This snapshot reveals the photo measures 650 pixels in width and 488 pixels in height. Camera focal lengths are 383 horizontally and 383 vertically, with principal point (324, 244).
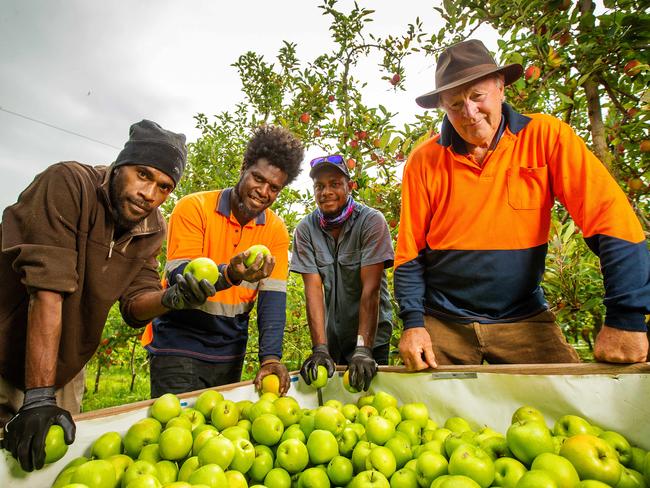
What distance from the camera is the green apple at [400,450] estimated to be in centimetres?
151

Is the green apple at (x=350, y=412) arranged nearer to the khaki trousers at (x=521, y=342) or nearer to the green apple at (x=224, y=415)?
the green apple at (x=224, y=415)

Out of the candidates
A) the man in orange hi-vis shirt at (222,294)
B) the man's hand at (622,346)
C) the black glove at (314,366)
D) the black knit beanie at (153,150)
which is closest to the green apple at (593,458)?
the man's hand at (622,346)

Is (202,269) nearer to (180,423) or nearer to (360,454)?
(180,423)

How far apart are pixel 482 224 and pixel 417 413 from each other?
102 cm

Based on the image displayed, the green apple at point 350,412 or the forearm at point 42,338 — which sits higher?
the forearm at point 42,338

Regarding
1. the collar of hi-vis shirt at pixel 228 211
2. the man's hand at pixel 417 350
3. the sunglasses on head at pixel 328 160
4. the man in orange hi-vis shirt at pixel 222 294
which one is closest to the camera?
the man's hand at pixel 417 350

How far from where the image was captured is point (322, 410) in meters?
1.73

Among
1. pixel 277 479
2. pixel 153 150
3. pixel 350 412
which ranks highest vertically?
pixel 153 150

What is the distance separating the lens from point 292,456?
1.54 m

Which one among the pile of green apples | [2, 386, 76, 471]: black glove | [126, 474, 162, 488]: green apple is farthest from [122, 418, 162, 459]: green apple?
[126, 474, 162, 488]: green apple

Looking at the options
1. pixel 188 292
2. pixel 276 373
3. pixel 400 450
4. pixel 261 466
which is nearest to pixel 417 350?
pixel 400 450

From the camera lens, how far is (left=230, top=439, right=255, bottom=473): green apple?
147cm

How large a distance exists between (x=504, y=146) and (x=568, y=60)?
921 millimetres

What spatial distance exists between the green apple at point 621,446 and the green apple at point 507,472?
36cm
